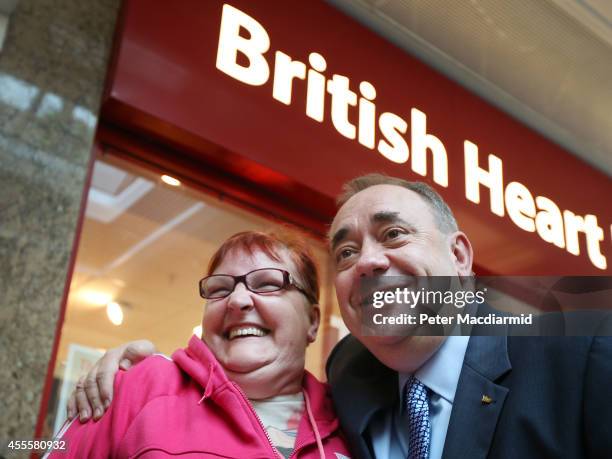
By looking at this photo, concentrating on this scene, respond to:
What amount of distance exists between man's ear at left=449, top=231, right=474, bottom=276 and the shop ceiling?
2.26 metres

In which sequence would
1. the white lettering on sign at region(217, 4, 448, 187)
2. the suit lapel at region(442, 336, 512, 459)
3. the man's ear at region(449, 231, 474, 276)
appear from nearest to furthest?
the suit lapel at region(442, 336, 512, 459)
the man's ear at region(449, 231, 474, 276)
the white lettering on sign at region(217, 4, 448, 187)

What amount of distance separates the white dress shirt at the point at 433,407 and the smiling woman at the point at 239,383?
107 mm

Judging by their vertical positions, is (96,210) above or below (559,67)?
below

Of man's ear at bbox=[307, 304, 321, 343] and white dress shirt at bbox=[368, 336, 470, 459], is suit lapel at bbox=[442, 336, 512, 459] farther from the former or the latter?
man's ear at bbox=[307, 304, 321, 343]

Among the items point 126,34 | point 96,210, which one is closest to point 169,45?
point 126,34

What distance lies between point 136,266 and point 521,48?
98.5 inches

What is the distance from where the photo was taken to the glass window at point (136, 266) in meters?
2.58

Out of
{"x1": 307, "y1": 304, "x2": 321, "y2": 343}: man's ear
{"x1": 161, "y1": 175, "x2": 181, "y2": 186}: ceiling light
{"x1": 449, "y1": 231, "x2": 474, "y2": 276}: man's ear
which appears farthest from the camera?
{"x1": 161, "y1": 175, "x2": 181, "y2": 186}: ceiling light

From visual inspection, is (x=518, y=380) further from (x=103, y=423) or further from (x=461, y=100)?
(x=461, y=100)

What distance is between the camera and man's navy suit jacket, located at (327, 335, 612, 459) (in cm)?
122

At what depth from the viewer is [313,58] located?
11.3ft

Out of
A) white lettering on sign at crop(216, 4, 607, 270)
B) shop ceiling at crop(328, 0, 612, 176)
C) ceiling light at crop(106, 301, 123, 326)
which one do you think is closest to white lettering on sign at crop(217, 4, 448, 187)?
white lettering on sign at crop(216, 4, 607, 270)

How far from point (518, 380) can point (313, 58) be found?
241 cm

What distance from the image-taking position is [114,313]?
8.95 ft
